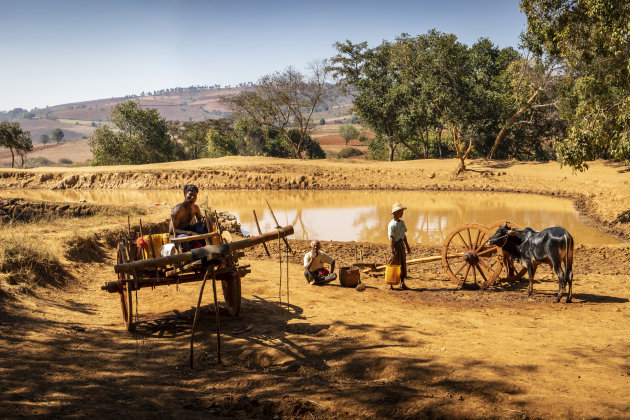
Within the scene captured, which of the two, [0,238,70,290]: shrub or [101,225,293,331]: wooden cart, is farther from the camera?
[0,238,70,290]: shrub

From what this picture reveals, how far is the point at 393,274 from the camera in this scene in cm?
994

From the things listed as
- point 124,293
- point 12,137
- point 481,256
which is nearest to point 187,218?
point 124,293

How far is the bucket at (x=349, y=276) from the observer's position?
32.7 feet

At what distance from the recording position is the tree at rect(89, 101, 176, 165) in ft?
140

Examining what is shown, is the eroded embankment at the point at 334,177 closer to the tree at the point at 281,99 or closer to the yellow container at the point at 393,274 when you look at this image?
the tree at the point at 281,99

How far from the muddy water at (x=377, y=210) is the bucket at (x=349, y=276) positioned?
6699mm

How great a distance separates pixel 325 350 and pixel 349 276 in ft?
13.5

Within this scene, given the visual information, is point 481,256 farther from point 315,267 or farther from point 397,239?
point 315,267

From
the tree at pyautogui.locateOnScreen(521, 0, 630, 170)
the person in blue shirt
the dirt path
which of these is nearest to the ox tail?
the dirt path

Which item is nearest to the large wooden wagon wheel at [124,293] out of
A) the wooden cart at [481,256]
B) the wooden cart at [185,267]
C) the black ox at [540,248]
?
the wooden cart at [185,267]

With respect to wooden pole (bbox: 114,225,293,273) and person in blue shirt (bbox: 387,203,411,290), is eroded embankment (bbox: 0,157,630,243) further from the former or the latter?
wooden pole (bbox: 114,225,293,273)

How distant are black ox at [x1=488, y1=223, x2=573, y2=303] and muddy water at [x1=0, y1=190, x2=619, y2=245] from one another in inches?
264

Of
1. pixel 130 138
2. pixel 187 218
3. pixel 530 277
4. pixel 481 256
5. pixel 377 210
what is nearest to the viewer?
pixel 187 218

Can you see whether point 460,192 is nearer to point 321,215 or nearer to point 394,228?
point 321,215
